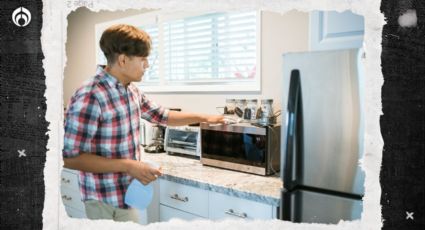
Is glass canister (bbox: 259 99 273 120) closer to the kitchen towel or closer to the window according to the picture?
the window

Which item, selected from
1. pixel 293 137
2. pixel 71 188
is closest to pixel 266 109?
pixel 293 137

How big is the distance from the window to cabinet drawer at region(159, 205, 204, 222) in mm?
717

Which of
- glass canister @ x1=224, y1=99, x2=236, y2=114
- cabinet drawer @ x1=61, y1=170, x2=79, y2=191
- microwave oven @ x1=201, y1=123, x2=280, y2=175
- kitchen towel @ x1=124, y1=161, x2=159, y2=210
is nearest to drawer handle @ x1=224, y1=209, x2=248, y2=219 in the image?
microwave oven @ x1=201, y1=123, x2=280, y2=175

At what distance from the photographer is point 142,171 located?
93 centimetres

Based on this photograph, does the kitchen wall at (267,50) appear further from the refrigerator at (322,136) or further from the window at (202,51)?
the refrigerator at (322,136)

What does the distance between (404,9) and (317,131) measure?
432mm

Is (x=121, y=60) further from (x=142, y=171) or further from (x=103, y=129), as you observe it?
(x=142, y=171)

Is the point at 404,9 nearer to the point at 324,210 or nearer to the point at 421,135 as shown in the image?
the point at 421,135

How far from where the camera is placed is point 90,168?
3.00ft

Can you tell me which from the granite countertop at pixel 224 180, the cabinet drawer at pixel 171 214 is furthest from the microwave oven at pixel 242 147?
the cabinet drawer at pixel 171 214

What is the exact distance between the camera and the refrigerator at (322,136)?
2.94ft

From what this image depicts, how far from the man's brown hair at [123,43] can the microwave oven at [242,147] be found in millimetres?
602

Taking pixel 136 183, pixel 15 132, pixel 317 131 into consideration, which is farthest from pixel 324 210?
pixel 15 132

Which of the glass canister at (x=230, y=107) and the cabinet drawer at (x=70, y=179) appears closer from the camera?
the glass canister at (x=230, y=107)
